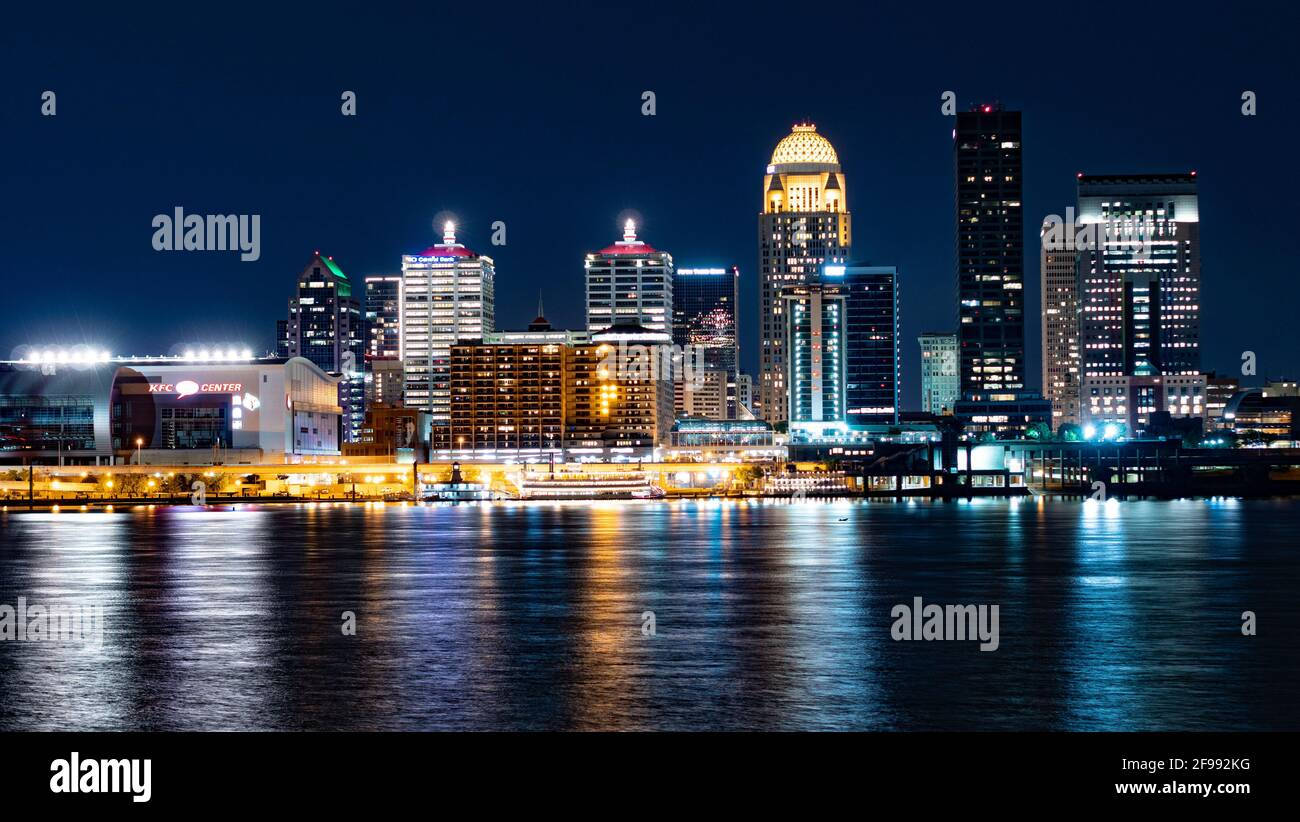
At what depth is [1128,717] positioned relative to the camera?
109ft

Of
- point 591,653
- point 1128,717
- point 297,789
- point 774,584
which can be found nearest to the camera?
point 297,789

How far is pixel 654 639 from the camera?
46.6 m

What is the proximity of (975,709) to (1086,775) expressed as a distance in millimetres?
6195

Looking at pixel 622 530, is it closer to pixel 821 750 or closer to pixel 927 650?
pixel 927 650

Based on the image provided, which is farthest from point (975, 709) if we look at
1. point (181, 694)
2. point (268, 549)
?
point (268, 549)

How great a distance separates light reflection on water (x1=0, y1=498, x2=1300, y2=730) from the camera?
34219 mm

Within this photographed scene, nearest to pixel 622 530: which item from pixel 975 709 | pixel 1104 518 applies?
pixel 1104 518

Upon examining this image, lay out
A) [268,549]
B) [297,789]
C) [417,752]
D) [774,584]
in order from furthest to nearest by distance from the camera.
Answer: [268,549] < [774,584] < [417,752] < [297,789]

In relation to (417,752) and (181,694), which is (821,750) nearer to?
(417,752)

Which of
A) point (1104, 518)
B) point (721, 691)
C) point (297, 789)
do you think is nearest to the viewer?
point (297, 789)

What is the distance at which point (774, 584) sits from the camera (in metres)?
66.9

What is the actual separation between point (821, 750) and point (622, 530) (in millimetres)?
94715

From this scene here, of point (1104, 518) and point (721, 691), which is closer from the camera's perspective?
point (721, 691)

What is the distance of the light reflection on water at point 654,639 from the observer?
112 feet
